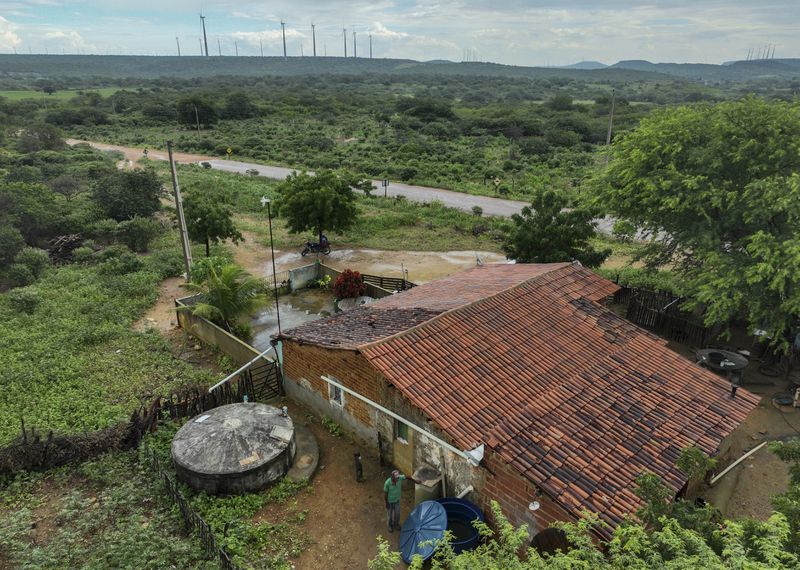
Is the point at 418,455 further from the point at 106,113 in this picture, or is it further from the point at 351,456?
the point at 106,113

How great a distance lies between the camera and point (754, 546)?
6.04 m

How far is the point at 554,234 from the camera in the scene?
2038 centimetres

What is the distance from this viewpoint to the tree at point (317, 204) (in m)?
26.3

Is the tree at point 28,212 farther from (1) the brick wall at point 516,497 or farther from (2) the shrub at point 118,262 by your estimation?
(1) the brick wall at point 516,497

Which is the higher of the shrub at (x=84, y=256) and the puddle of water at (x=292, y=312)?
the shrub at (x=84, y=256)

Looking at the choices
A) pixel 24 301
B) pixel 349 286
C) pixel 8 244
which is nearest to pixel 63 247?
pixel 8 244

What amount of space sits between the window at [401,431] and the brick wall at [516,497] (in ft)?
6.88

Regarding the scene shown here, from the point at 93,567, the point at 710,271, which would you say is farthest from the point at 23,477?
the point at 710,271

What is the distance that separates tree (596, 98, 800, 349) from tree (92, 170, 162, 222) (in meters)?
26.0

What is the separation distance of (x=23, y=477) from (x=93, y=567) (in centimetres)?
404

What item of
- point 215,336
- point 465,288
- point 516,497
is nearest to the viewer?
point 516,497

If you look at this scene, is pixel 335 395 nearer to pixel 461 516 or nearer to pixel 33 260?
pixel 461 516

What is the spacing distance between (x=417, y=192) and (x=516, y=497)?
117 feet

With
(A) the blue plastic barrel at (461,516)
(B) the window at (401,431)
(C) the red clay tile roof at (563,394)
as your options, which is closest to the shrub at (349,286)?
(C) the red clay tile roof at (563,394)
